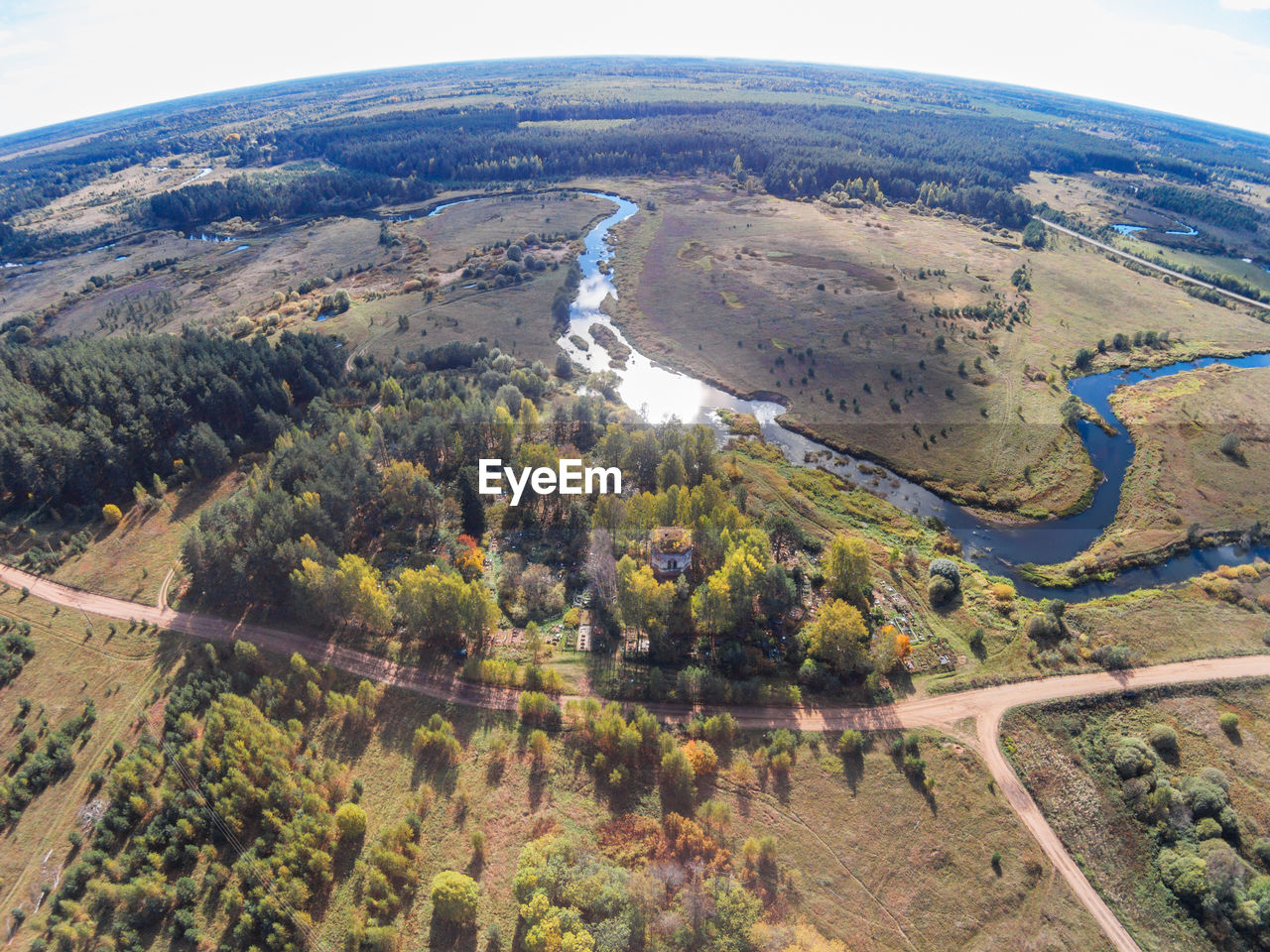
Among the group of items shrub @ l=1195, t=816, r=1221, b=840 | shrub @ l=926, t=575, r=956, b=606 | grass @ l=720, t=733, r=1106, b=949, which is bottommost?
grass @ l=720, t=733, r=1106, b=949

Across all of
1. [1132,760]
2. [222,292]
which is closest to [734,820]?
[1132,760]

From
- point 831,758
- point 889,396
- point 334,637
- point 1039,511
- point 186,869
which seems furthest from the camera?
point 889,396

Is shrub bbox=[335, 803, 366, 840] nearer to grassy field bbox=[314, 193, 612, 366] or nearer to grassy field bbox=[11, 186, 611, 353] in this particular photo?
grassy field bbox=[314, 193, 612, 366]

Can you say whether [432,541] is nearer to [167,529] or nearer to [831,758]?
[167,529]

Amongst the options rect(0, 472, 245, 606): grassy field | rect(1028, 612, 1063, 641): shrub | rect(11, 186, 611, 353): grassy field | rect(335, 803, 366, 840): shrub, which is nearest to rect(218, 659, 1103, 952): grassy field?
rect(335, 803, 366, 840): shrub

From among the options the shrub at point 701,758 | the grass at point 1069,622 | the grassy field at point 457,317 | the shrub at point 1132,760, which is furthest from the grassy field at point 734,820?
the grassy field at point 457,317

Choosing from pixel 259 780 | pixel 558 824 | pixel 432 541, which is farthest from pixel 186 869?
pixel 432 541

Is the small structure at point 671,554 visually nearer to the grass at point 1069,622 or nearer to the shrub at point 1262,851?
the grass at point 1069,622
